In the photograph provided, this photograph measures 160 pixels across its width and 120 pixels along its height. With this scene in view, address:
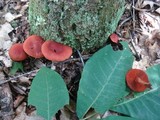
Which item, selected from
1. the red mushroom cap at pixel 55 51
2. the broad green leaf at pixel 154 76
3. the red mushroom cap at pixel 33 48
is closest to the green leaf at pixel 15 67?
the red mushroom cap at pixel 33 48

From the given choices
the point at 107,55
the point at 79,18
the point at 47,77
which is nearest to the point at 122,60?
the point at 107,55

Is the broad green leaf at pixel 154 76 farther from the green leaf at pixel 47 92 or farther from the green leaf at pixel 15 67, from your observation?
the green leaf at pixel 15 67

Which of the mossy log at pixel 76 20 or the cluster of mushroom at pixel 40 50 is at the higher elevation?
the mossy log at pixel 76 20

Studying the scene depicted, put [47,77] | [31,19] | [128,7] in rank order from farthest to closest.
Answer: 1. [128,7]
2. [31,19]
3. [47,77]

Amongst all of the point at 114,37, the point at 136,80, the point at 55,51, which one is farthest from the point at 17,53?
the point at 136,80

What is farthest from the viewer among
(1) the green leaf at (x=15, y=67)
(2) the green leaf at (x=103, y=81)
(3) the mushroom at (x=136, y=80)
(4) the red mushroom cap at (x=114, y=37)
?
(4) the red mushroom cap at (x=114, y=37)

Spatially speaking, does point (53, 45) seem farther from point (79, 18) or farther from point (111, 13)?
point (111, 13)

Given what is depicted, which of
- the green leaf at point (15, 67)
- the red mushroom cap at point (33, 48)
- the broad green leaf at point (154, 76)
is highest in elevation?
the red mushroom cap at point (33, 48)
